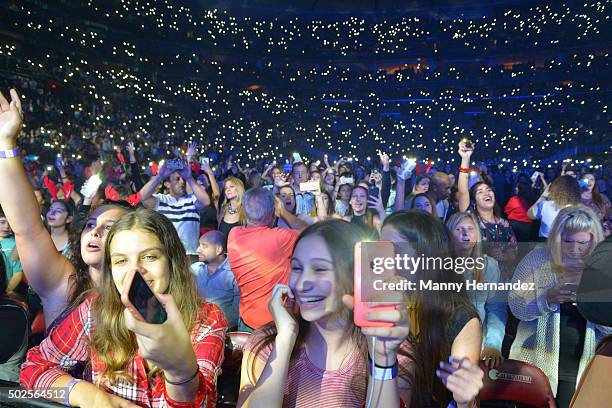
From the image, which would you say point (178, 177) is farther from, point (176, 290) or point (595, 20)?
point (595, 20)

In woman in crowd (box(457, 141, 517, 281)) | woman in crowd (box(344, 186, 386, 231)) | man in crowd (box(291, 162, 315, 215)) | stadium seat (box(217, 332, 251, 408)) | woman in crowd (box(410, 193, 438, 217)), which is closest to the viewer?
stadium seat (box(217, 332, 251, 408))

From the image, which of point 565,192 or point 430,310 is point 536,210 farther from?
point 430,310

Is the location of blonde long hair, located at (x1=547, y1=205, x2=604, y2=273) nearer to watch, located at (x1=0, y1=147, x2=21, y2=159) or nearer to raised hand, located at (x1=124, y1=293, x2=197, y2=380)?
raised hand, located at (x1=124, y1=293, x2=197, y2=380)

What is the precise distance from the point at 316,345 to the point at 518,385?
0.96m

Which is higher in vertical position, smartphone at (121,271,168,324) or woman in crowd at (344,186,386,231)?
woman in crowd at (344,186,386,231)

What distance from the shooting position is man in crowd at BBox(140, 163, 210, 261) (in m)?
4.64

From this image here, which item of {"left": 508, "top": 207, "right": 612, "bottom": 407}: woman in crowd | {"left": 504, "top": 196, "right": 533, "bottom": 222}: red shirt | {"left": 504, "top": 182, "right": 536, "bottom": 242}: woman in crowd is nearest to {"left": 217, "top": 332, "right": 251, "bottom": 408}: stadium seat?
{"left": 508, "top": 207, "right": 612, "bottom": 407}: woman in crowd

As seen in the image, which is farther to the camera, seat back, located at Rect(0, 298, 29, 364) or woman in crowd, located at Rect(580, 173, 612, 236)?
woman in crowd, located at Rect(580, 173, 612, 236)

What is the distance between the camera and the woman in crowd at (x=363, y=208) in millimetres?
4492

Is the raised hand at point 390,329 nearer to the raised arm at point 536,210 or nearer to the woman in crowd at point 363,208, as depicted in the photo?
the woman in crowd at point 363,208

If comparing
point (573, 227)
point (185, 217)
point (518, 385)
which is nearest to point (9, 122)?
point (518, 385)

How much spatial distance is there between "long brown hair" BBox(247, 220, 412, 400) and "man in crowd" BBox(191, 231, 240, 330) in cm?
168

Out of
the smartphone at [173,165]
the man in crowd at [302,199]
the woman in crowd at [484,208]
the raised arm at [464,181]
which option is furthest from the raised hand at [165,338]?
the man in crowd at [302,199]

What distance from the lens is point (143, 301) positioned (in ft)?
3.45
